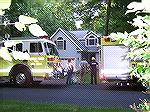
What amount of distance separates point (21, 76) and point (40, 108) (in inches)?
87.5

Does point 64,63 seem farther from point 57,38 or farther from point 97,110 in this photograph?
point 97,110

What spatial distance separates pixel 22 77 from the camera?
928 centimetres

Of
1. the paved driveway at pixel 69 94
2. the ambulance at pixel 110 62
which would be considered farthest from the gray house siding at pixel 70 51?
the ambulance at pixel 110 62

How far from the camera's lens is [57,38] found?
325 inches

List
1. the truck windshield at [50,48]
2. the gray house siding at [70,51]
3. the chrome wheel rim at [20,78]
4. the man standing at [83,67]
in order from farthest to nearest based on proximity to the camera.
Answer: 1. the chrome wheel rim at [20,78]
2. the truck windshield at [50,48]
3. the man standing at [83,67]
4. the gray house siding at [70,51]

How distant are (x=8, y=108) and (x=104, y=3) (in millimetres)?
3283

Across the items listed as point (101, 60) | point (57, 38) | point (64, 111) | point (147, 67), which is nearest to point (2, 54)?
point (147, 67)

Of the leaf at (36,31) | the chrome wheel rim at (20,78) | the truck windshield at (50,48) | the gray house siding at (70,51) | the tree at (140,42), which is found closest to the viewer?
the leaf at (36,31)

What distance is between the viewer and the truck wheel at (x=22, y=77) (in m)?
9.17

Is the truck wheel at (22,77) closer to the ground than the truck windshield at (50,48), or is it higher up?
closer to the ground

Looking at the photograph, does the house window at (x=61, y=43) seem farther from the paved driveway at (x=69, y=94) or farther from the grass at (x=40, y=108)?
the grass at (x=40, y=108)

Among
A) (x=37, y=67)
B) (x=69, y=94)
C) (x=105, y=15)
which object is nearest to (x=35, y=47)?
(x=37, y=67)

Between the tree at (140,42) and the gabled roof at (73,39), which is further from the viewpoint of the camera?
the gabled roof at (73,39)

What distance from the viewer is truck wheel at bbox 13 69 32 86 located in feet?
30.1
